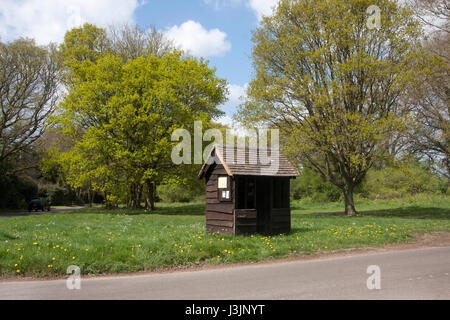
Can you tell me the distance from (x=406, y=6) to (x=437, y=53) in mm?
4070

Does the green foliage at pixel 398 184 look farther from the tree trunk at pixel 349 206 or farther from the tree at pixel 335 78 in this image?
the tree at pixel 335 78

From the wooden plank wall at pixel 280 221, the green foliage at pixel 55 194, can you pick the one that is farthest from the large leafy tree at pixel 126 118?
the green foliage at pixel 55 194

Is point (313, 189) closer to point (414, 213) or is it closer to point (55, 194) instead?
point (414, 213)

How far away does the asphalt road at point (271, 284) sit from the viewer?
22.8 ft

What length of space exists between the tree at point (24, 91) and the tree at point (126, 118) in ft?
26.2

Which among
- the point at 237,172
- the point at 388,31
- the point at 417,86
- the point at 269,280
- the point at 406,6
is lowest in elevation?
the point at 269,280

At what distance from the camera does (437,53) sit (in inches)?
979

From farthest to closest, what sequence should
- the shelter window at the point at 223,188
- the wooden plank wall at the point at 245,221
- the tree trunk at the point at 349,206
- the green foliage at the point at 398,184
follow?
1. the green foliage at the point at 398,184
2. the tree trunk at the point at 349,206
3. the shelter window at the point at 223,188
4. the wooden plank wall at the point at 245,221

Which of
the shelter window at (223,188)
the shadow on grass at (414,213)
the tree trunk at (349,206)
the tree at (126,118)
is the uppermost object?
the tree at (126,118)

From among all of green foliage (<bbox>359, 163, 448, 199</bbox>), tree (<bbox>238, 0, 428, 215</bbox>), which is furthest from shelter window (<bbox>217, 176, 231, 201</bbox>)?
green foliage (<bbox>359, 163, 448, 199</bbox>)

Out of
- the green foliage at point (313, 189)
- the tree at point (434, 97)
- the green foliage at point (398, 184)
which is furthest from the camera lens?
the green foliage at point (313, 189)
